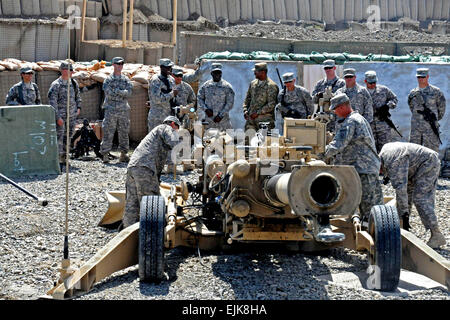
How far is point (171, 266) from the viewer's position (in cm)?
848

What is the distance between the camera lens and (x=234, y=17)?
2862 centimetres

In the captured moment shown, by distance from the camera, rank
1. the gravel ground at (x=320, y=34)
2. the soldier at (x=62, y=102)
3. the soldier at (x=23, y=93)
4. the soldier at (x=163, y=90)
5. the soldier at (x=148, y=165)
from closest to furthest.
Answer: the soldier at (x=148, y=165)
the soldier at (x=163, y=90)
the soldier at (x=23, y=93)
the soldier at (x=62, y=102)
the gravel ground at (x=320, y=34)

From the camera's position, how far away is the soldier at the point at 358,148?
8.93m

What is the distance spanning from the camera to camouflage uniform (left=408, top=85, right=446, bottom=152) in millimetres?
13711

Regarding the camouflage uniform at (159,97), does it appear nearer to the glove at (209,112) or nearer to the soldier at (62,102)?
the glove at (209,112)

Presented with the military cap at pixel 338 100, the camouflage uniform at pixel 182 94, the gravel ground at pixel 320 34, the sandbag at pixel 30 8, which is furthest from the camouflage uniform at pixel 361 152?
the gravel ground at pixel 320 34

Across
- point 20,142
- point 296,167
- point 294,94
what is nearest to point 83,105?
point 20,142

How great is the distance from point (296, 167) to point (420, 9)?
27063 millimetres

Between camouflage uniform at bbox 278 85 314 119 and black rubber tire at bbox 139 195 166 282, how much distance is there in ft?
19.0

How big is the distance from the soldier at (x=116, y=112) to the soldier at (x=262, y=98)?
108 inches

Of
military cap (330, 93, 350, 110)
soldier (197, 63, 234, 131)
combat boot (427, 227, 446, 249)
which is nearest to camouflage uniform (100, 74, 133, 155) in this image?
soldier (197, 63, 234, 131)

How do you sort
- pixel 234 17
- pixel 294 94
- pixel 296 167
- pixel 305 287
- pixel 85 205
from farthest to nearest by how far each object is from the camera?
→ 1. pixel 234 17
2. pixel 294 94
3. pixel 85 205
4. pixel 305 287
5. pixel 296 167

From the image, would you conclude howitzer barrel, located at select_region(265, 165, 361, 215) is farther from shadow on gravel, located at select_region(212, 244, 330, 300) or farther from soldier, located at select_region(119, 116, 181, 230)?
soldier, located at select_region(119, 116, 181, 230)

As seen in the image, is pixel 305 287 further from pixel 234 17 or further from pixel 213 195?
pixel 234 17
